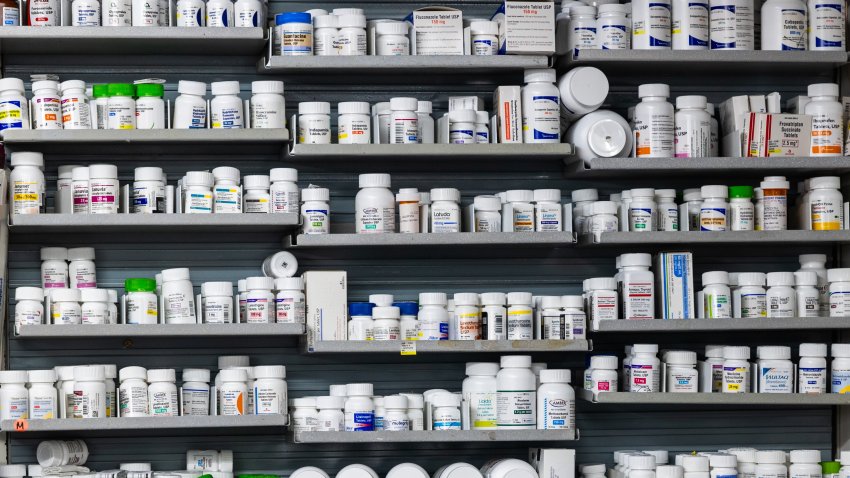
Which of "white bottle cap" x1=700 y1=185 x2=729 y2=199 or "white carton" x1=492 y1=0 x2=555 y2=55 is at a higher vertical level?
"white carton" x1=492 y1=0 x2=555 y2=55

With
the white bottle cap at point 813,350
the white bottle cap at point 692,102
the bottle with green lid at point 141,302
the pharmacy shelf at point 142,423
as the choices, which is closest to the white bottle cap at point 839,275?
the white bottle cap at point 813,350

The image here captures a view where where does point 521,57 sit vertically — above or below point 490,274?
above

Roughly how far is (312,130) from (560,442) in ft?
4.81

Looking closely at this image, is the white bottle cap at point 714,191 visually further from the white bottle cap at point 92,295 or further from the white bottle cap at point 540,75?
the white bottle cap at point 92,295

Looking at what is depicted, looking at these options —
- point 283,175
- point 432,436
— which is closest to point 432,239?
point 283,175

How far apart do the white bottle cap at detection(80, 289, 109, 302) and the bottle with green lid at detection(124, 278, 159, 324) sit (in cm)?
8

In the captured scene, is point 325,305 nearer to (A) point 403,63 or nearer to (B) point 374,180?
(B) point 374,180

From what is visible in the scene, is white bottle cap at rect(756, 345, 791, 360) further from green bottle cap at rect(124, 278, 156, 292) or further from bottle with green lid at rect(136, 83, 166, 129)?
bottle with green lid at rect(136, 83, 166, 129)

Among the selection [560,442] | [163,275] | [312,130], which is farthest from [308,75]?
[560,442]

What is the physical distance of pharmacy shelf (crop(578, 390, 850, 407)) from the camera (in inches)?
150

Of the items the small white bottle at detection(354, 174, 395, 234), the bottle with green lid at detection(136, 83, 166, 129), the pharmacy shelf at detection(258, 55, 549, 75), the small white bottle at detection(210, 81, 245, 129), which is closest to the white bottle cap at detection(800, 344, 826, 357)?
the pharmacy shelf at detection(258, 55, 549, 75)

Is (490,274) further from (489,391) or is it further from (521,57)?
(521,57)

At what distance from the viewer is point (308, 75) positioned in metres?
4.13

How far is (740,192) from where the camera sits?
3.95 metres
